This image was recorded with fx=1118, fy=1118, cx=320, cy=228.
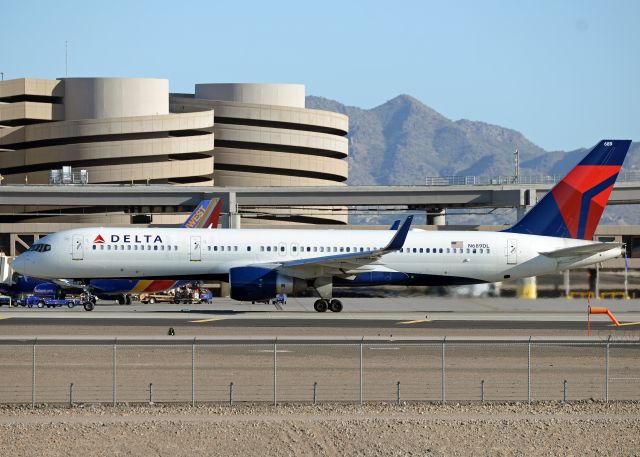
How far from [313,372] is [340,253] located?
79.8ft

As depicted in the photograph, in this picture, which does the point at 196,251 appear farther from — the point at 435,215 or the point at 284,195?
the point at 435,215

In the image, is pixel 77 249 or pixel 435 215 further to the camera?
pixel 435 215

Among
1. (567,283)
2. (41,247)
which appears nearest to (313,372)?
(41,247)

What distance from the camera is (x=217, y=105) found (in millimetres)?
146000

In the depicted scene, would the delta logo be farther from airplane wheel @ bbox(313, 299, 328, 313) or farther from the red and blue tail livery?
the red and blue tail livery

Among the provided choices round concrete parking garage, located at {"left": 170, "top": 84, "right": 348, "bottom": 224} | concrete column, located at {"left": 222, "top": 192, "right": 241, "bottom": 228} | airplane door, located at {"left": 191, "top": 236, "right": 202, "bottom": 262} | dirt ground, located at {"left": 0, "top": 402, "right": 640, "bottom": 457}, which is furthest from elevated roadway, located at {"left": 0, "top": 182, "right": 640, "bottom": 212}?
dirt ground, located at {"left": 0, "top": 402, "right": 640, "bottom": 457}

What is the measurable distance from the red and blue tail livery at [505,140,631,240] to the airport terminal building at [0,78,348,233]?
181 ft

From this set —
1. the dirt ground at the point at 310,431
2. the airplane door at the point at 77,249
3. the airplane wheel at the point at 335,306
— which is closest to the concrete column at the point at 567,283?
the airplane wheel at the point at 335,306

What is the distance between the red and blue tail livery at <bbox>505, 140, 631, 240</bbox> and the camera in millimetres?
62750

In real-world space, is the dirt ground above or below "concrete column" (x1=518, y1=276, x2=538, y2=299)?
below

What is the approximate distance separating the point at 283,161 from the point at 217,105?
11487 millimetres

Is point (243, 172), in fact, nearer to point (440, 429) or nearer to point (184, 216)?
point (184, 216)

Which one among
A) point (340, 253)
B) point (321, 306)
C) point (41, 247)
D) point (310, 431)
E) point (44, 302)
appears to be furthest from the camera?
point (44, 302)

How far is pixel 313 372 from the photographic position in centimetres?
3556
